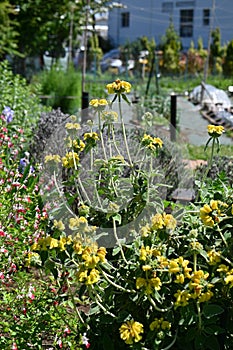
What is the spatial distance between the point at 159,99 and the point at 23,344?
31.4ft

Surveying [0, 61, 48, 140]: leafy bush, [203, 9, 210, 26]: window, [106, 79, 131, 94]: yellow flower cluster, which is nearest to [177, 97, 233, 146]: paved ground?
[0, 61, 48, 140]: leafy bush

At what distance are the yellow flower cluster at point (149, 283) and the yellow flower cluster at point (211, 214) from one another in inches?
8.2

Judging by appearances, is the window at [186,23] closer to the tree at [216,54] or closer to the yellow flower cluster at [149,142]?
the tree at [216,54]

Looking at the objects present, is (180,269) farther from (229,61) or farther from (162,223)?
→ (229,61)

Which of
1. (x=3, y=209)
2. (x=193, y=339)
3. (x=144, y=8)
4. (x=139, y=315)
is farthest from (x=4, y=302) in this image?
(x=144, y=8)

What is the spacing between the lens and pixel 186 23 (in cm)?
3092

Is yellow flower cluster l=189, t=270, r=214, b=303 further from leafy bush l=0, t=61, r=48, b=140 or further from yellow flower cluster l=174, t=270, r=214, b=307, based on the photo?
leafy bush l=0, t=61, r=48, b=140

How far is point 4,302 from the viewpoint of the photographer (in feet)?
7.13

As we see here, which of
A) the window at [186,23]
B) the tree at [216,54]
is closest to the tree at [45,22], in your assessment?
the tree at [216,54]

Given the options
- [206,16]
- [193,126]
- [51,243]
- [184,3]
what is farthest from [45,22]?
[184,3]

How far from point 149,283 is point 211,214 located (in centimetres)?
27

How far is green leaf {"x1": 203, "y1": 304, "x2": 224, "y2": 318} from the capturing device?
5.21ft

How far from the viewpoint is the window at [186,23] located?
30.8 metres

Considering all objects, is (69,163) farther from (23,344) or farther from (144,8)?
(144,8)
